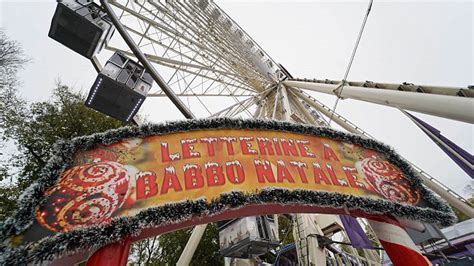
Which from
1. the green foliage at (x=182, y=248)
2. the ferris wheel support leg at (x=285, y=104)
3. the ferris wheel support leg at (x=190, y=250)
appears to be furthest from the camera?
the green foliage at (x=182, y=248)

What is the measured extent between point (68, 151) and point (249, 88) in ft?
33.6

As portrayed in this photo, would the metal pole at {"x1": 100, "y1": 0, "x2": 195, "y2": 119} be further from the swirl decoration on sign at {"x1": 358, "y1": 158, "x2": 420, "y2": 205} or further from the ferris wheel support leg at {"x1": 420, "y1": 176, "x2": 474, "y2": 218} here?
the ferris wheel support leg at {"x1": 420, "y1": 176, "x2": 474, "y2": 218}

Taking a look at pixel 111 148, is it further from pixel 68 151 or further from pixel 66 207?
pixel 66 207

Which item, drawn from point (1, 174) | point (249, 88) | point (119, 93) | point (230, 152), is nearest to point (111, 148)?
point (230, 152)

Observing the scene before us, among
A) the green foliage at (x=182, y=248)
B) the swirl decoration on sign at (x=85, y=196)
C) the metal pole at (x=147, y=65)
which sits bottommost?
the swirl decoration on sign at (x=85, y=196)

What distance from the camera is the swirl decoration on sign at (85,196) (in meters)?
1.64

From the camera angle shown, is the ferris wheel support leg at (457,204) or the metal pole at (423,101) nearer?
the metal pole at (423,101)

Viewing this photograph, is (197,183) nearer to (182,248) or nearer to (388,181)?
(388,181)

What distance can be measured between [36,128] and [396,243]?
1174 cm

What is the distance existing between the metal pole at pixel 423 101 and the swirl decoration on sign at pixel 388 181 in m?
0.72

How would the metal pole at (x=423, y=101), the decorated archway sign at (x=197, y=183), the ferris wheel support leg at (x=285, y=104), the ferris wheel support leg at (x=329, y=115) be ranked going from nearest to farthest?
the decorated archway sign at (x=197, y=183), the metal pole at (x=423, y=101), the ferris wheel support leg at (x=329, y=115), the ferris wheel support leg at (x=285, y=104)

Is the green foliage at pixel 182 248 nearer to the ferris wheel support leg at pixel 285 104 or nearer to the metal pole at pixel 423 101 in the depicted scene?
the ferris wheel support leg at pixel 285 104

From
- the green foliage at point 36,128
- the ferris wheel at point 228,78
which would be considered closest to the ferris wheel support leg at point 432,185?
the ferris wheel at point 228,78

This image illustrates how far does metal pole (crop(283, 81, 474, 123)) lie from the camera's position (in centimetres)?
228
